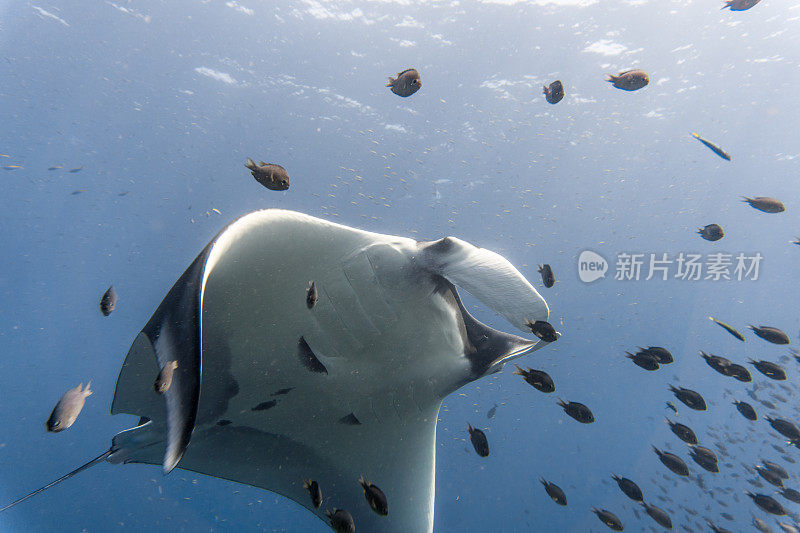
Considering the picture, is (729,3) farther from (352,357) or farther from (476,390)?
(476,390)

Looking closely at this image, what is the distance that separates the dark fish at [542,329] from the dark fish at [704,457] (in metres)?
4.77

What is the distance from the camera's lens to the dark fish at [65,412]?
309 cm

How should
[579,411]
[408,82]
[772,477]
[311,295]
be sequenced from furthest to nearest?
1. [772,477]
2. [579,411]
3. [408,82]
4. [311,295]

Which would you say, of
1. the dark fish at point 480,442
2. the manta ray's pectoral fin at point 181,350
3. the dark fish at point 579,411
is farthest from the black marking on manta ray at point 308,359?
the dark fish at point 579,411

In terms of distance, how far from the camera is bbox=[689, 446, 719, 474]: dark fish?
5.08 meters

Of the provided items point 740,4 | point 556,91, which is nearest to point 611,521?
point 556,91

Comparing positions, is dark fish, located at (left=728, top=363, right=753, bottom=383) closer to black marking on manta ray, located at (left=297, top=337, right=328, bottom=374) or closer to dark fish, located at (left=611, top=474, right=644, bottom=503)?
dark fish, located at (left=611, top=474, right=644, bottom=503)

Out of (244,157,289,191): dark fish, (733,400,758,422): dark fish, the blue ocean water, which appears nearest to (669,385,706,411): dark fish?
(733,400,758,422): dark fish

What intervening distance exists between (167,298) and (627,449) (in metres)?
49.8

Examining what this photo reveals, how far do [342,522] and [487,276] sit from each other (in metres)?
1.95

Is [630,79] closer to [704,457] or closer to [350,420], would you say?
[350,420]

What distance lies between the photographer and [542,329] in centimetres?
211

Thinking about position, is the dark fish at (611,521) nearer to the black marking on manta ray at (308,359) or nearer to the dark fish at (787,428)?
the dark fish at (787,428)

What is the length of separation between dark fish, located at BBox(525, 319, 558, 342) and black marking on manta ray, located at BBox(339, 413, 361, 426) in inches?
51.1
